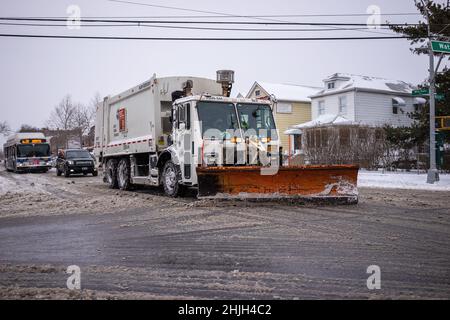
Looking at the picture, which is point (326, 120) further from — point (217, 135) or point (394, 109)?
point (217, 135)

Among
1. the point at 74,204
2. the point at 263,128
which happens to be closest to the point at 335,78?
the point at 263,128

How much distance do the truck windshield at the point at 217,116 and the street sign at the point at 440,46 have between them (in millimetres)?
9174

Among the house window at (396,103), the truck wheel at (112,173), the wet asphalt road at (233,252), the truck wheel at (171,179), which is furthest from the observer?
the house window at (396,103)

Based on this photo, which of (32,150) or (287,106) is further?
(287,106)

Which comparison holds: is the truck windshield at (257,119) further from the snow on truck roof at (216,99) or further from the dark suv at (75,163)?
the dark suv at (75,163)

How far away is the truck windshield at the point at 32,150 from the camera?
33438mm

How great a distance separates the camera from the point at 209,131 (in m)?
10.8

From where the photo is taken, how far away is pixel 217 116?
11.1 metres

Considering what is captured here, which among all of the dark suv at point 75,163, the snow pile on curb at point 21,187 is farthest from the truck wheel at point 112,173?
the dark suv at point 75,163

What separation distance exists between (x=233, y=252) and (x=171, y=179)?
6.64m

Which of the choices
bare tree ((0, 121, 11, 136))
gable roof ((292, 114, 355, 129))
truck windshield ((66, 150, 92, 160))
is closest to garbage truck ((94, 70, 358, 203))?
truck windshield ((66, 150, 92, 160))

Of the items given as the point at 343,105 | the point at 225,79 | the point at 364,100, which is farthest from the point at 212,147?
the point at 364,100
